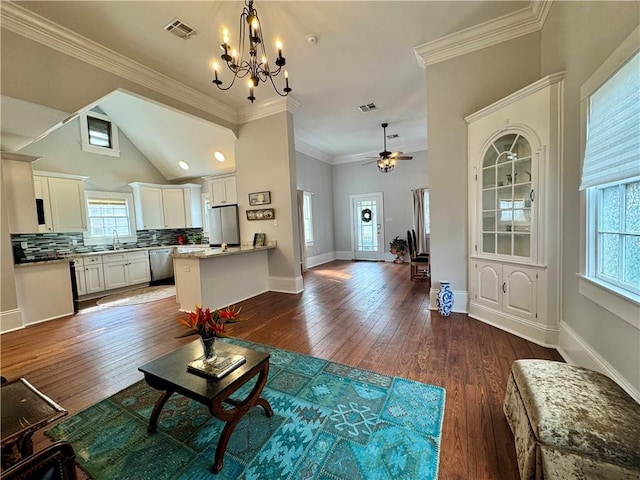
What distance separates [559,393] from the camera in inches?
50.8

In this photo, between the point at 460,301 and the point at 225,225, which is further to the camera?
the point at 225,225

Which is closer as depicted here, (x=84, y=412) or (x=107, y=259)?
(x=84, y=412)

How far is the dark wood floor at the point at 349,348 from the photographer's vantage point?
5.27 ft

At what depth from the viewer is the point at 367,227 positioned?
8594 mm

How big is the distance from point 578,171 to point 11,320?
21.1 ft

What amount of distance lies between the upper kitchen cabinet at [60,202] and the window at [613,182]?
7454mm

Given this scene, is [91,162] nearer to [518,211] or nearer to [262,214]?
[262,214]

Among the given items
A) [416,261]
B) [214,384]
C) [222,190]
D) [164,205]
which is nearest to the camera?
[214,384]

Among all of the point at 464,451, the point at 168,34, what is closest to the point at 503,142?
the point at 464,451

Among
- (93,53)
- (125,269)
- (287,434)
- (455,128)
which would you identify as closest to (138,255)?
(125,269)

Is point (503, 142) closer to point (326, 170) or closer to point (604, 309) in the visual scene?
point (604, 309)

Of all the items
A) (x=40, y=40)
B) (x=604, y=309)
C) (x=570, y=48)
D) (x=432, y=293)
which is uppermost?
(x=40, y=40)

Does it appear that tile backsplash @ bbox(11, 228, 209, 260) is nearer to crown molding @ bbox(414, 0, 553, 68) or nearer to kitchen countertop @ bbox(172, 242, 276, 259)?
kitchen countertop @ bbox(172, 242, 276, 259)

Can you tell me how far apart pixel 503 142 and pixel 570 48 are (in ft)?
2.85
